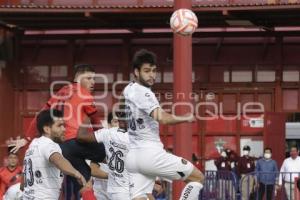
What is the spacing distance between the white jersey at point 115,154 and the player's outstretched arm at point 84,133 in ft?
0.81

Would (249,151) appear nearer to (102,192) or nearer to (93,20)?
(93,20)

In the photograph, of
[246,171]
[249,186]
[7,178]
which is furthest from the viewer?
[246,171]

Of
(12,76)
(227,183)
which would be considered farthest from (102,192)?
(12,76)

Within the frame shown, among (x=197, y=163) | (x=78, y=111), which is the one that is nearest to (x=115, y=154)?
(x=78, y=111)

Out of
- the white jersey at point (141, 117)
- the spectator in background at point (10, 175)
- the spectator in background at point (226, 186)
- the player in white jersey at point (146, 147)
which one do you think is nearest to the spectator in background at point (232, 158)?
the spectator in background at point (226, 186)

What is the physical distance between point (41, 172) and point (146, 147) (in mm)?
1313

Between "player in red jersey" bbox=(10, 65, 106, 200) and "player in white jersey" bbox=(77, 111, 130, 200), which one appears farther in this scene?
"player in white jersey" bbox=(77, 111, 130, 200)

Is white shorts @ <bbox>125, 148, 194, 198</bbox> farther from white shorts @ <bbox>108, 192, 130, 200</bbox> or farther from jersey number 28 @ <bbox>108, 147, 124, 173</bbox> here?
jersey number 28 @ <bbox>108, 147, 124, 173</bbox>

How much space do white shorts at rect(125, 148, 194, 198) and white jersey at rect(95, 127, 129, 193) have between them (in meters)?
2.10

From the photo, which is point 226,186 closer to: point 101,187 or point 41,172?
point 101,187

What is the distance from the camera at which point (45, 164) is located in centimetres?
1026

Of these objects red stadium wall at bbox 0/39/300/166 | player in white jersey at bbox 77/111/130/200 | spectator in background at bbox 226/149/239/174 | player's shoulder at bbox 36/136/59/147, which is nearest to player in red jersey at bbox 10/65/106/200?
player in white jersey at bbox 77/111/130/200

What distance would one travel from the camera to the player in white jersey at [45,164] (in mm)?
10188

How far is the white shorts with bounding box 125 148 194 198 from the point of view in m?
10.2
